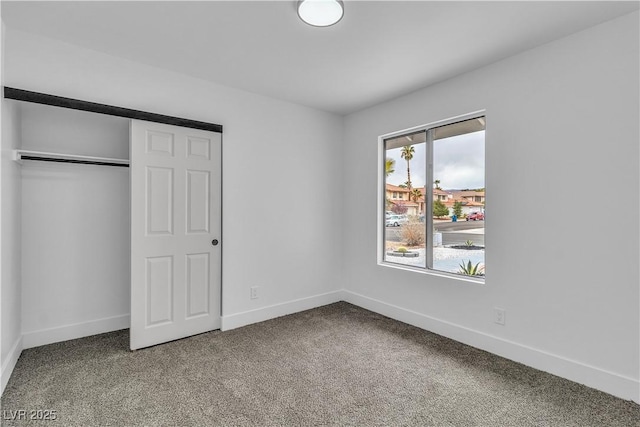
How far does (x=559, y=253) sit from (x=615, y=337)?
61cm

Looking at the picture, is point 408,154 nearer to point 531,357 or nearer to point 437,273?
point 437,273

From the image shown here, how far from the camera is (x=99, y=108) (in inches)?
101

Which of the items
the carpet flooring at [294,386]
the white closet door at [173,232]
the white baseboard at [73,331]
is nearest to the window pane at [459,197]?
the carpet flooring at [294,386]

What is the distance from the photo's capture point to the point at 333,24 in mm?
2158

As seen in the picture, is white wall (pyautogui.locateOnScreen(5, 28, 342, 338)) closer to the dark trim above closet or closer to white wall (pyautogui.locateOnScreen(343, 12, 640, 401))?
the dark trim above closet

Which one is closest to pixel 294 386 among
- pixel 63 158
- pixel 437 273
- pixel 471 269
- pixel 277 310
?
pixel 277 310

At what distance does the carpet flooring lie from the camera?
188 cm

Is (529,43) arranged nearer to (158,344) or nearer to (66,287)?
(158,344)

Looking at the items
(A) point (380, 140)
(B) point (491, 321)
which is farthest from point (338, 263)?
(B) point (491, 321)

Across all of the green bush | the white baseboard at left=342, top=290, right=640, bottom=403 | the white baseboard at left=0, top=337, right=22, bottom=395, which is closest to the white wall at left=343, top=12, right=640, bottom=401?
the white baseboard at left=342, top=290, right=640, bottom=403

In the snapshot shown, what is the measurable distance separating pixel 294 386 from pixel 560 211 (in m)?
2.29

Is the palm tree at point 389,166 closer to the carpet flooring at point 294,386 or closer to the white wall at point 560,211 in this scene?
the white wall at point 560,211

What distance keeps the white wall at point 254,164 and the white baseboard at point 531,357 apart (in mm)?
1163

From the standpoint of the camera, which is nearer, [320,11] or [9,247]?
[320,11]
